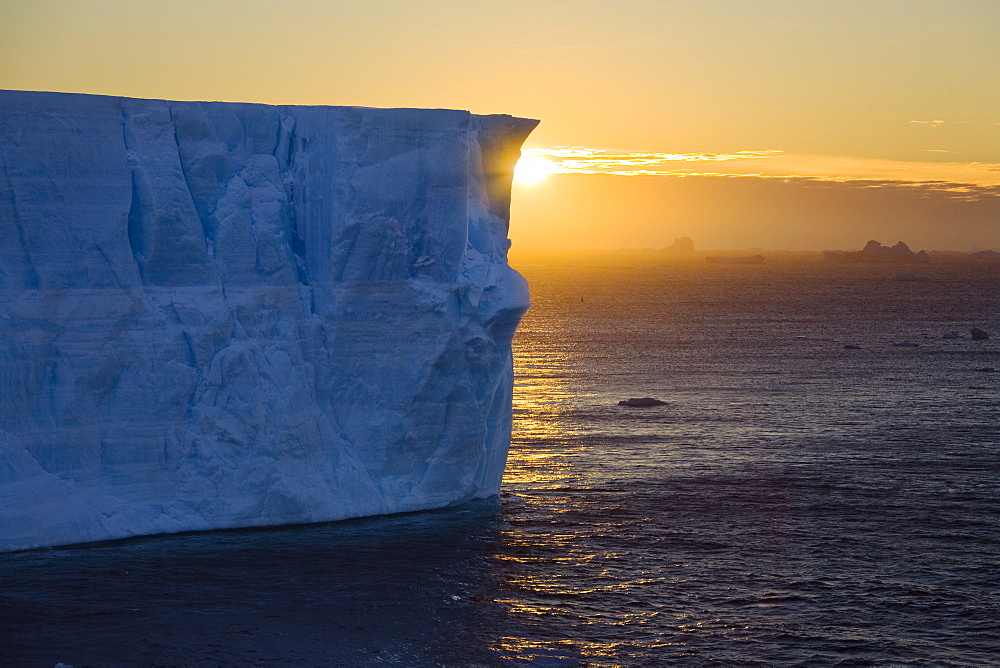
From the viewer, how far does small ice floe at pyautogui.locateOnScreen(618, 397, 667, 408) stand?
39.5 m

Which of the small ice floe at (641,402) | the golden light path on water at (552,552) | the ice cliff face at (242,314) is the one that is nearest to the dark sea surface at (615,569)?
the golden light path on water at (552,552)

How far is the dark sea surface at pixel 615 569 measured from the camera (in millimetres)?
16375

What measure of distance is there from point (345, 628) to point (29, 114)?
11022 mm

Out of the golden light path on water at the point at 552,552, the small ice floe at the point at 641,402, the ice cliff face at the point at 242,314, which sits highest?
the ice cliff face at the point at 242,314

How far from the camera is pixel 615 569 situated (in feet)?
65.7

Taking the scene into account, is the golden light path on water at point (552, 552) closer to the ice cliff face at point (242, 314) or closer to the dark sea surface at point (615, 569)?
the dark sea surface at point (615, 569)

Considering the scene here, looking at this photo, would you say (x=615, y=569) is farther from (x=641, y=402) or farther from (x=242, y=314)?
(x=641, y=402)

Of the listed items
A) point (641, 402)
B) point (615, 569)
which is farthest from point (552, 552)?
point (641, 402)

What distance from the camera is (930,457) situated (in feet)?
98.7

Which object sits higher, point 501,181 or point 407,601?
point 501,181

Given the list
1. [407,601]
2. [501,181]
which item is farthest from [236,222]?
[407,601]

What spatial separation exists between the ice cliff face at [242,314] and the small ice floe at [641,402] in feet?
54.0

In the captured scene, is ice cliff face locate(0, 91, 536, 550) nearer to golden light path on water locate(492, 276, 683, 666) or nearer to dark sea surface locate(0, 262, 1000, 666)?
dark sea surface locate(0, 262, 1000, 666)

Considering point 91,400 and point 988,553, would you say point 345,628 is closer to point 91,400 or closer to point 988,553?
point 91,400
